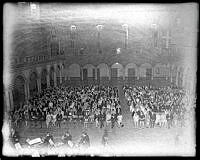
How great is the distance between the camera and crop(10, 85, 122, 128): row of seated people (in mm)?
8656

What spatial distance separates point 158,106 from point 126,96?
0.98 m

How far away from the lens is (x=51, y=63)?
8609mm

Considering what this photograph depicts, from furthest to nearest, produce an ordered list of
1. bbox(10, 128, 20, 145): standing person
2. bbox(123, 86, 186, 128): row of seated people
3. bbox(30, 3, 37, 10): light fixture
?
bbox(123, 86, 186, 128): row of seated people, bbox(10, 128, 20, 145): standing person, bbox(30, 3, 37, 10): light fixture

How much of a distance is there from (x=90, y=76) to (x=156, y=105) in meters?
2.10

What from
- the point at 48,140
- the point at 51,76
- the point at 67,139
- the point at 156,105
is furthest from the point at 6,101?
the point at 156,105

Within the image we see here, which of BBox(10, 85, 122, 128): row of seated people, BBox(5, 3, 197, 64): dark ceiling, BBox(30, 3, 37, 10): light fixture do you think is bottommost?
BBox(10, 85, 122, 128): row of seated people

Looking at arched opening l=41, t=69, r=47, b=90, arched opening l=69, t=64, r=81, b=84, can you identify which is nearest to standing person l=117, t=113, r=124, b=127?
arched opening l=69, t=64, r=81, b=84

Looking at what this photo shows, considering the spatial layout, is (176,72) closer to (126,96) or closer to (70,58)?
(126,96)

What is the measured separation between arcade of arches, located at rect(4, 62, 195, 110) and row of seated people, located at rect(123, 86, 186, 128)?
0.74 feet

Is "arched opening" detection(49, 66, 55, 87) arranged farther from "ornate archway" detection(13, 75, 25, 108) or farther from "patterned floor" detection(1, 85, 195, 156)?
"patterned floor" detection(1, 85, 195, 156)

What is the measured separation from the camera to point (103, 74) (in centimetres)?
872

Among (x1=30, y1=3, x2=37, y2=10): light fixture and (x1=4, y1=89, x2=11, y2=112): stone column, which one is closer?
(x1=30, y1=3, x2=37, y2=10): light fixture

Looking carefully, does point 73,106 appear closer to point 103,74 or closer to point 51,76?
point 51,76

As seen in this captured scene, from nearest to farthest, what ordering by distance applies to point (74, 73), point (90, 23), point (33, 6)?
point (33, 6), point (90, 23), point (74, 73)
